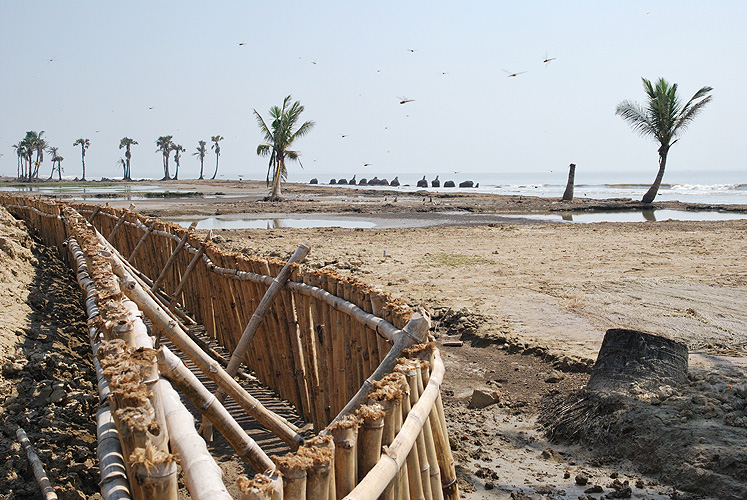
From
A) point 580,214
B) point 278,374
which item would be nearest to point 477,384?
point 278,374

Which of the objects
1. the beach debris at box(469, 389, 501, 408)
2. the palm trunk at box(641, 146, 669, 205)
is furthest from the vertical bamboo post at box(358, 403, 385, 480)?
the palm trunk at box(641, 146, 669, 205)

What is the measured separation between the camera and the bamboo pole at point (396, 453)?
1.90 meters

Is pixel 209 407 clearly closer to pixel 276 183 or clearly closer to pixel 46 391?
pixel 46 391

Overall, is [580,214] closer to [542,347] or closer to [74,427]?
[542,347]

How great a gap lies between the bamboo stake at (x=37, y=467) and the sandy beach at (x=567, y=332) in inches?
85.0

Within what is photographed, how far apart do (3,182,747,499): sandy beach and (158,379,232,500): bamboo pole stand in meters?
2.13

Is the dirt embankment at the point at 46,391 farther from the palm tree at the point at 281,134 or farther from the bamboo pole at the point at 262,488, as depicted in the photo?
the palm tree at the point at 281,134

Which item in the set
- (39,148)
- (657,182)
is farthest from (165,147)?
(657,182)

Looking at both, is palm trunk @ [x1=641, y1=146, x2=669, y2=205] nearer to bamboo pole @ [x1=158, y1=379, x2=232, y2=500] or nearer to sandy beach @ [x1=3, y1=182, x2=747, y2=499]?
sandy beach @ [x1=3, y1=182, x2=747, y2=499]

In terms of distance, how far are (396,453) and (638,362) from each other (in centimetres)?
319

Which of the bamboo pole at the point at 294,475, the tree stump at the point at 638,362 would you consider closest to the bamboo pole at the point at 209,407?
the bamboo pole at the point at 294,475

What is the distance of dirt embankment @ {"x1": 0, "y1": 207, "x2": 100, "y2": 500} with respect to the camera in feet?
9.48

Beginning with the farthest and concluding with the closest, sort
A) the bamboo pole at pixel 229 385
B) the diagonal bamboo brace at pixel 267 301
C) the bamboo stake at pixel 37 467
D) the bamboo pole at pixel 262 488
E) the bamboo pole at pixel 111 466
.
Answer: the diagonal bamboo brace at pixel 267 301 → the bamboo pole at pixel 229 385 → the bamboo stake at pixel 37 467 → the bamboo pole at pixel 111 466 → the bamboo pole at pixel 262 488

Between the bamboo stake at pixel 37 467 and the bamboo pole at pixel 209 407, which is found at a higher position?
the bamboo pole at pixel 209 407
